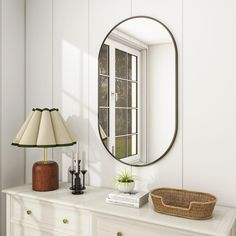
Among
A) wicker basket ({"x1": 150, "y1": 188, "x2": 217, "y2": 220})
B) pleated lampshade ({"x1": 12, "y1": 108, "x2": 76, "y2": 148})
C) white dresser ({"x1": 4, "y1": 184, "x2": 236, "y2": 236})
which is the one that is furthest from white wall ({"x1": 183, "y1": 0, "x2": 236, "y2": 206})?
pleated lampshade ({"x1": 12, "y1": 108, "x2": 76, "y2": 148})

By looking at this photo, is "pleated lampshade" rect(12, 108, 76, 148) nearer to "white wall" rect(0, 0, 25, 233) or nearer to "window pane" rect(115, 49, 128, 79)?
"white wall" rect(0, 0, 25, 233)

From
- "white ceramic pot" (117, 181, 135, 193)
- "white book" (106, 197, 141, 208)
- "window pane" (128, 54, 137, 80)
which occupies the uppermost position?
"window pane" (128, 54, 137, 80)

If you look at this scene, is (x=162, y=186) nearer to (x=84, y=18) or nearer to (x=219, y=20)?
(x=219, y=20)

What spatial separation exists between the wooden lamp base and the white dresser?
51mm

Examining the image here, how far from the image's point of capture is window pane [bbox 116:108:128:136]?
2.06 meters

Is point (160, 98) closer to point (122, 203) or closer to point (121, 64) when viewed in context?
point (121, 64)

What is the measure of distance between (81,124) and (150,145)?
0.61m

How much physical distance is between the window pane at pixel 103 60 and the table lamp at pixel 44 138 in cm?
45

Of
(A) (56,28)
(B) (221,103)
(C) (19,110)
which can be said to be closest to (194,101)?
(B) (221,103)

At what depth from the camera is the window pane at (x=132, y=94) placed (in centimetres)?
203

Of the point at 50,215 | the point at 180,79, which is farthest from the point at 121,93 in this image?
the point at 50,215

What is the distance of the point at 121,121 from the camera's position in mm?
2076

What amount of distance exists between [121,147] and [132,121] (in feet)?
0.67

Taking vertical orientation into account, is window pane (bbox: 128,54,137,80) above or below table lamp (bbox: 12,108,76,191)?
above
